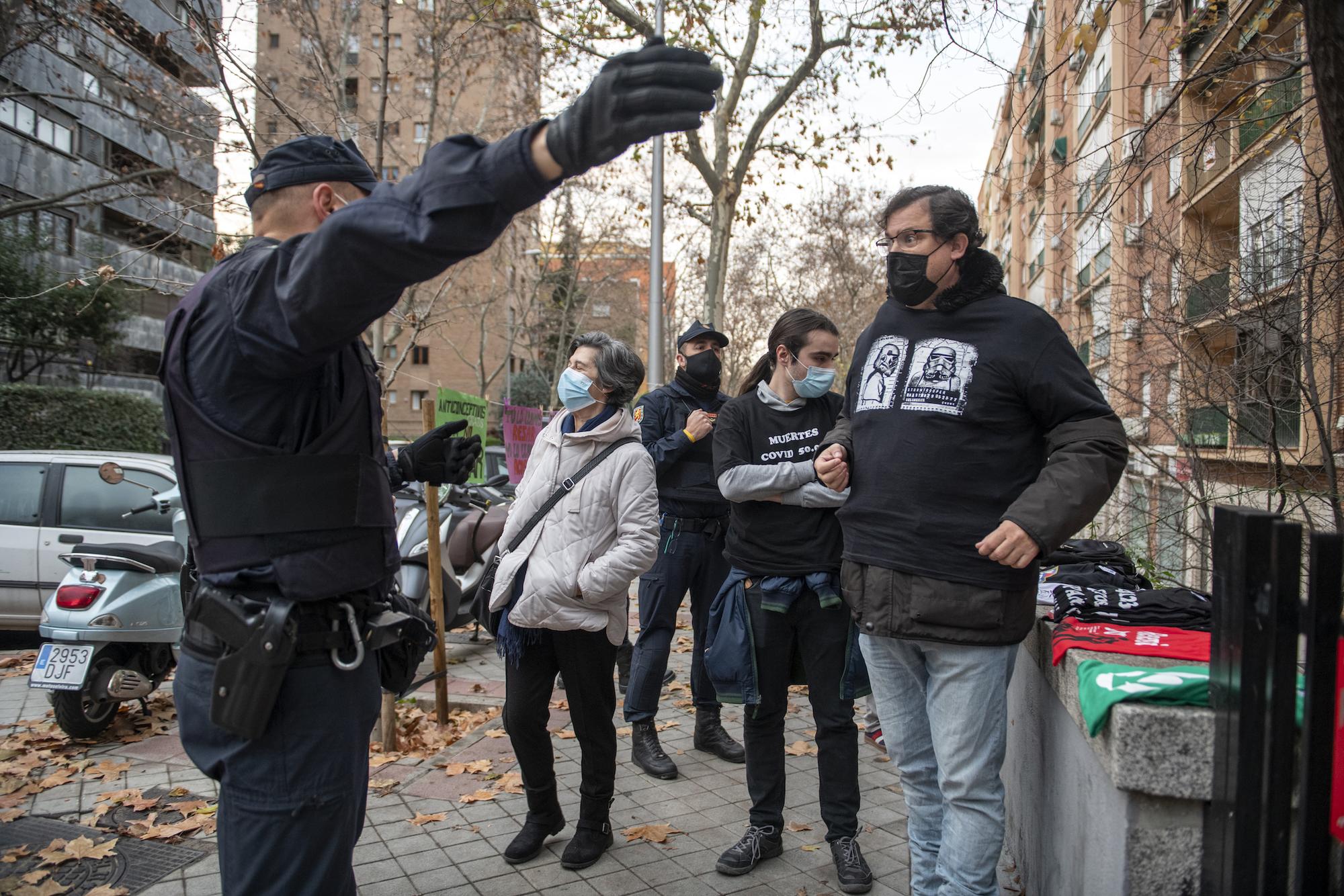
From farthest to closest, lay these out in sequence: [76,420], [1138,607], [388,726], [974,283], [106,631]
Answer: [76,420], [106,631], [388,726], [1138,607], [974,283]

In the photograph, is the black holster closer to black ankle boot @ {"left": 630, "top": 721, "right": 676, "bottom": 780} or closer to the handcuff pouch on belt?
the handcuff pouch on belt

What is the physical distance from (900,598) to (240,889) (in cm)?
182

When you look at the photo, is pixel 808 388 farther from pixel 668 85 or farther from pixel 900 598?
pixel 668 85

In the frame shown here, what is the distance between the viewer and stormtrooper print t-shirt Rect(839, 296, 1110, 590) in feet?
8.92

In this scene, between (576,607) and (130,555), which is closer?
(576,607)

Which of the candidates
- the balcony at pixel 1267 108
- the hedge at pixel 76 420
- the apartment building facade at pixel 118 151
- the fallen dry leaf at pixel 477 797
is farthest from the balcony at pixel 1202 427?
the hedge at pixel 76 420

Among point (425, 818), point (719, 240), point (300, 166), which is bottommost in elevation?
point (425, 818)

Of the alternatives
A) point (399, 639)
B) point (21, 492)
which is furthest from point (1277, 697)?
point (21, 492)

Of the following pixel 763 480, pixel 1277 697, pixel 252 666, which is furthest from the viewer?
pixel 763 480

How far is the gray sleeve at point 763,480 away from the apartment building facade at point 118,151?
13.6 ft

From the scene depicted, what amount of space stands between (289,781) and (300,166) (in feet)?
4.54

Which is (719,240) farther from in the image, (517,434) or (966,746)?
(966,746)

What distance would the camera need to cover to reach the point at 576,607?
12.3 ft

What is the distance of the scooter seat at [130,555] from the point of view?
5812 mm
